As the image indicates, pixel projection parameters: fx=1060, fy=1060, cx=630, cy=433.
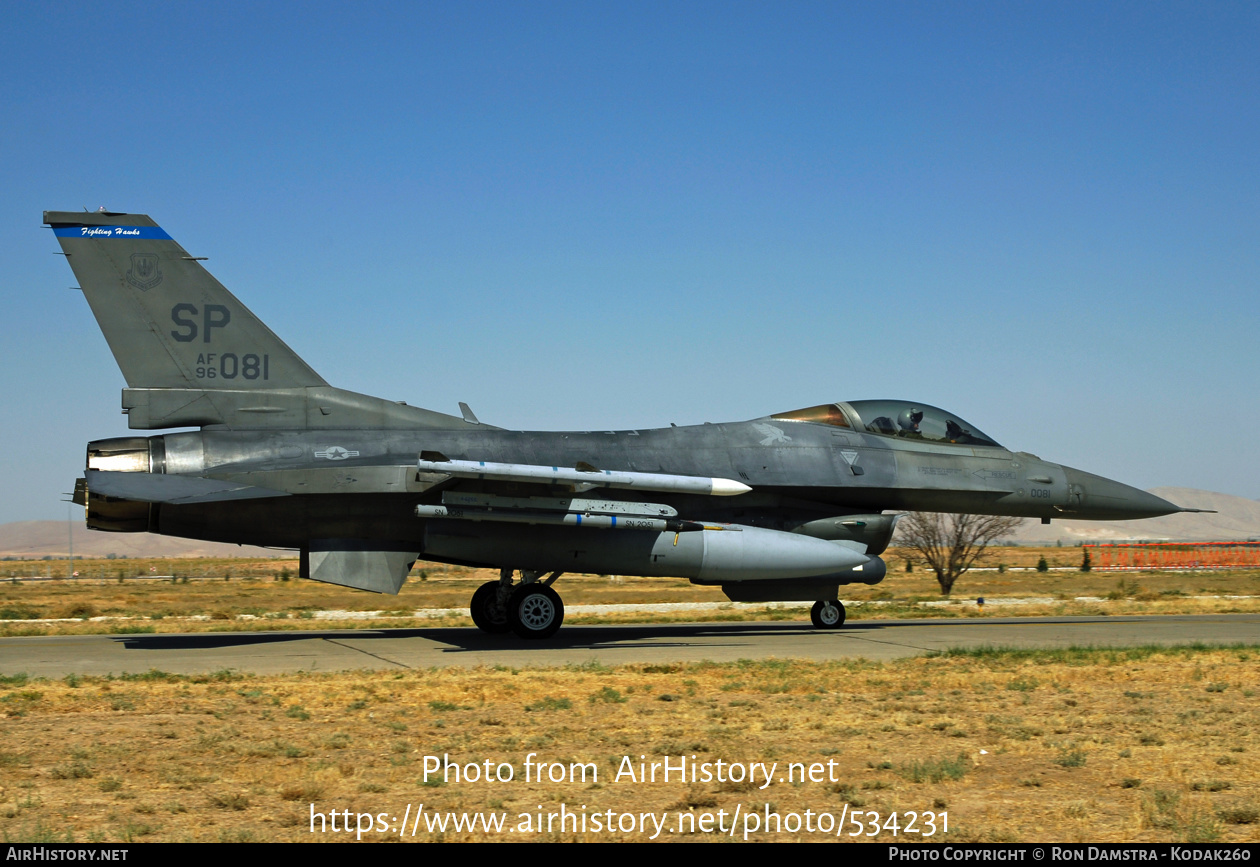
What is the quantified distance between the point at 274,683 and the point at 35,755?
3.88m

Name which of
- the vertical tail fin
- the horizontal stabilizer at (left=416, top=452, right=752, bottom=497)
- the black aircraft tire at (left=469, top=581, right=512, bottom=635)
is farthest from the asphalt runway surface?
the vertical tail fin

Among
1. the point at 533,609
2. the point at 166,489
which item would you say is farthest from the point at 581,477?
the point at 166,489

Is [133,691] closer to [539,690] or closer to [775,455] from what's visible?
[539,690]

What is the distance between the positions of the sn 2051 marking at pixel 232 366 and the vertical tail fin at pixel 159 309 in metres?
0.01

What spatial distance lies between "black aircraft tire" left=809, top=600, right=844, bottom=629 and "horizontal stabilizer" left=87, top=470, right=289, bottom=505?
370 inches

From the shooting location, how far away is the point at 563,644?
52.7 feet

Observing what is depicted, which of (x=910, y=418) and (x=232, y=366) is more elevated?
(x=232, y=366)

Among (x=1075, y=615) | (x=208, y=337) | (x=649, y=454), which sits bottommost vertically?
(x=1075, y=615)

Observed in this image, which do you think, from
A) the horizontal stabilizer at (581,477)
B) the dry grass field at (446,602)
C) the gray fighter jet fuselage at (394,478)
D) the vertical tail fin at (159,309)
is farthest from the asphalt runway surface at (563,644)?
the vertical tail fin at (159,309)

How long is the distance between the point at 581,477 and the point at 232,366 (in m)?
5.62

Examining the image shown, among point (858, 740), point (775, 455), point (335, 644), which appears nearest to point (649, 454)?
point (775, 455)

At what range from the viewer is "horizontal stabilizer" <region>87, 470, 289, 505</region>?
14031mm

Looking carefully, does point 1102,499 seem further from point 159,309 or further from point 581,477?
point 159,309

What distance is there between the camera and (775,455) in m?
17.7
